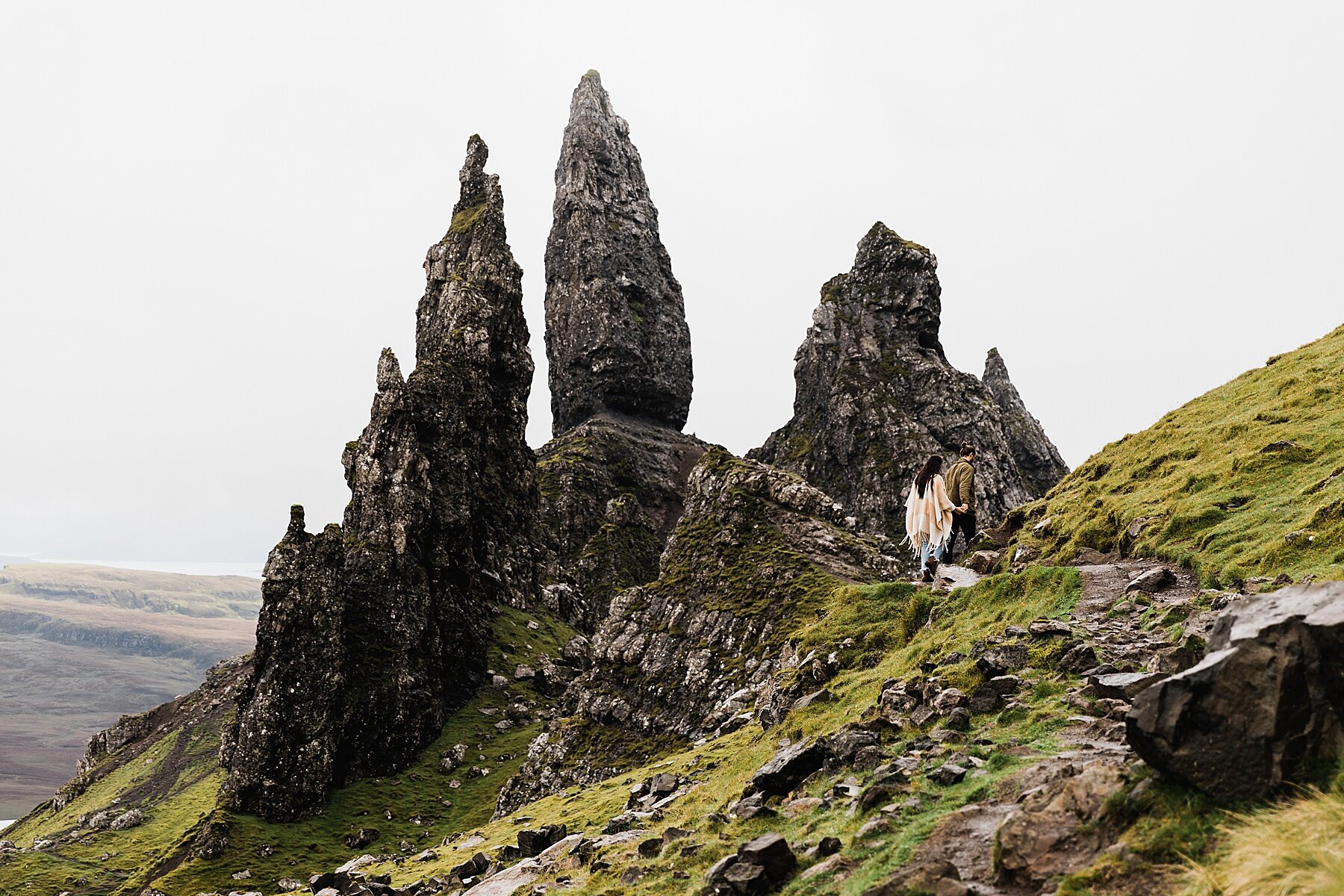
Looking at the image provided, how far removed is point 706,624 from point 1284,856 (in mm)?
46323

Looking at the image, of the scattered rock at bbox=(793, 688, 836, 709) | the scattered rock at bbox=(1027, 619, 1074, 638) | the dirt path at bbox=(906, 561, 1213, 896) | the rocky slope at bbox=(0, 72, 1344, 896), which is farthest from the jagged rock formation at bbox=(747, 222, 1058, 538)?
the dirt path at bbox=(906, 561, 1213, 896)

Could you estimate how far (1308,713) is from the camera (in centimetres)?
887

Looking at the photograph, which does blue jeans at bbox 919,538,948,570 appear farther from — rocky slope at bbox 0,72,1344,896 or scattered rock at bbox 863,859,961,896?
scattered rock at bbox 863,859,961,896

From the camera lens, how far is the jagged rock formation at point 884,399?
153 meters

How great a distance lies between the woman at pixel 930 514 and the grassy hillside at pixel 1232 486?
4.74 metres

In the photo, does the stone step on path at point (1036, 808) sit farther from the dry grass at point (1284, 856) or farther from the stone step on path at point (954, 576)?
the stone step on path at point (954, 576)

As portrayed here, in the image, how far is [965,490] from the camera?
33406 mm

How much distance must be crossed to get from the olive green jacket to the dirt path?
1660cm

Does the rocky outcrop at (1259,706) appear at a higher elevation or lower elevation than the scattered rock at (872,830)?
higher

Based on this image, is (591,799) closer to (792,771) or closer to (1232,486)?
(792,771)

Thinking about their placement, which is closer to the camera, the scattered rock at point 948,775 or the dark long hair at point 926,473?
the scattered rock at point 948,775

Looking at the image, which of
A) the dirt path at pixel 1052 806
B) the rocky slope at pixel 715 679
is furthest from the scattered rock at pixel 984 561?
the dirt path at pixel 1052 806

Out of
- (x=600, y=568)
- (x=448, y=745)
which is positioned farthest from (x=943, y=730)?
(x=600, y=568)

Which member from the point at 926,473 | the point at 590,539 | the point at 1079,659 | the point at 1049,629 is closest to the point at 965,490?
the point at 926,473
